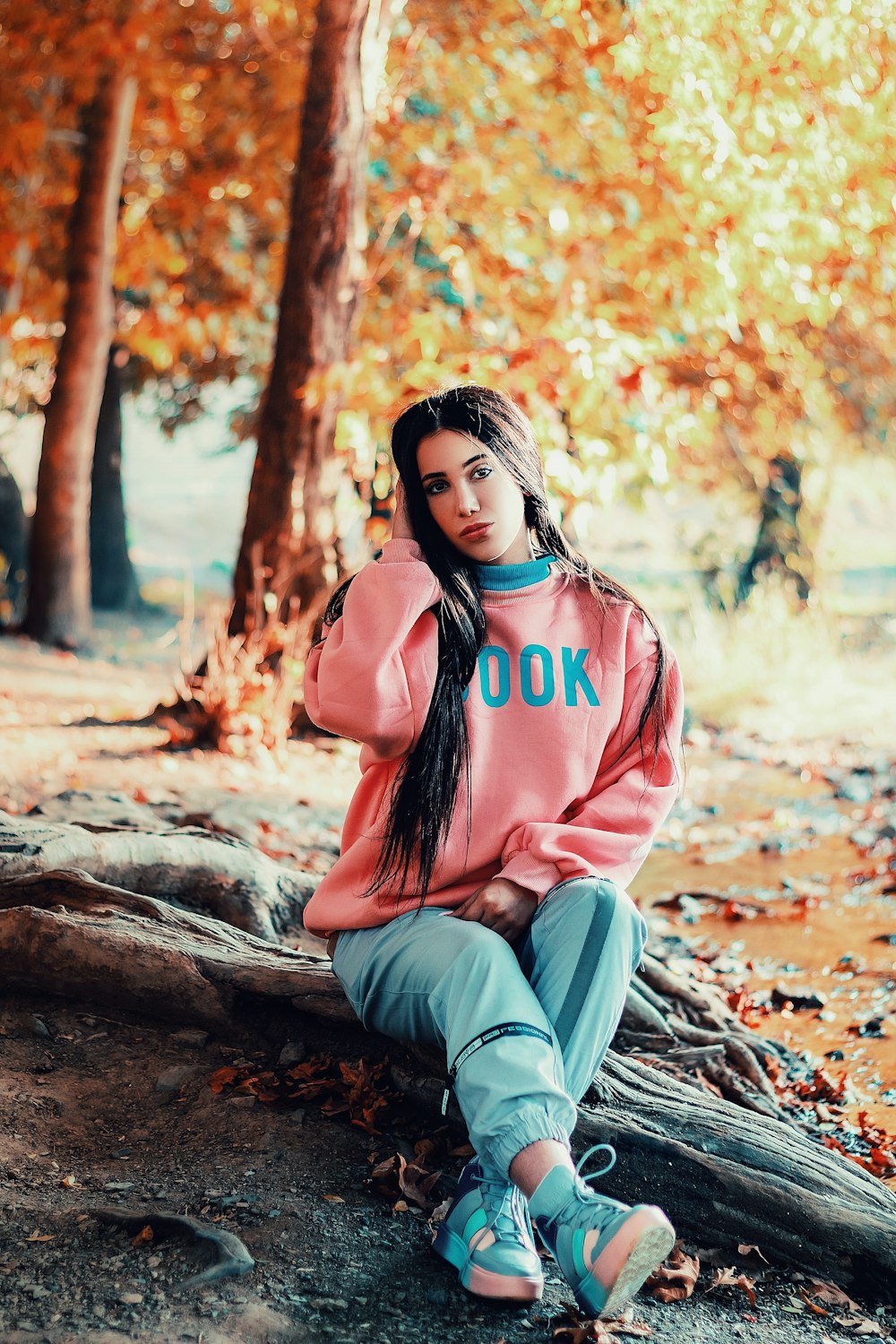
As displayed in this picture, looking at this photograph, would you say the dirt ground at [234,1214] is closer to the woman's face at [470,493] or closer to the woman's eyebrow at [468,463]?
the woman's face at [470,493]

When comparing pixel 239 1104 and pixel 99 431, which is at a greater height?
pixel 99 431

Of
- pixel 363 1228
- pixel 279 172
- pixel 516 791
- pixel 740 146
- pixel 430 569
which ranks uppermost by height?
pixel 279 172

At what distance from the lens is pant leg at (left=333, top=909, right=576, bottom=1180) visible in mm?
2094

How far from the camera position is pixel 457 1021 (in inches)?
87.6

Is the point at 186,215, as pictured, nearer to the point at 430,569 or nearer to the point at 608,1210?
the point at 430,569

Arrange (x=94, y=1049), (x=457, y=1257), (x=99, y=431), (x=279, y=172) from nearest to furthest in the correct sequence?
(x=457, y=1257), (x=94, y=1049), (x=279, y=172), (x=99, y=431)

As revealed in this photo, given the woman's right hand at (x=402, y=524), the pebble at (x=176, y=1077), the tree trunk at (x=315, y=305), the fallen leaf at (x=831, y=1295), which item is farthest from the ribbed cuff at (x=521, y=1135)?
the tree trunk at (x=315, y=305)

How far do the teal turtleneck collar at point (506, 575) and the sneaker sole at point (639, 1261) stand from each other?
136 centimetres

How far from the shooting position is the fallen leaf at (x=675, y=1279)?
226cm

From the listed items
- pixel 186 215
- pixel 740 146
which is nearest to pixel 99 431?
pixel 186 215

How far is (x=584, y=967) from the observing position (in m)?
2.32

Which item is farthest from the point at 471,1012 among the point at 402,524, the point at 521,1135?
the point at 402,524

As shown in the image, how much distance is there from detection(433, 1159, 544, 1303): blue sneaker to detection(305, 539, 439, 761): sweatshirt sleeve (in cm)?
87

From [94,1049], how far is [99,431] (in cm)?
1315
